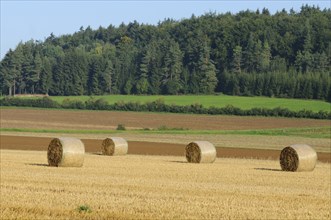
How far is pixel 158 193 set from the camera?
19.3m

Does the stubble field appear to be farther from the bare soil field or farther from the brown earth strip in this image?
the bare soil field

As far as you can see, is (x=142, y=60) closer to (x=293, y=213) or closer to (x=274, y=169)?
(x=274, y=169)

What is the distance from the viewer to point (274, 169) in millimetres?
31578

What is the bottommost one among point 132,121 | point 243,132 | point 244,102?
point 243,132

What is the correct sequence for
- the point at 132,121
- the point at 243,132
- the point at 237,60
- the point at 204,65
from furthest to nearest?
the point at 237,60 < the point at 204,65 < the point at 132,121 < the point at 243,132

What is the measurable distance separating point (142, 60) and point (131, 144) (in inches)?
3851

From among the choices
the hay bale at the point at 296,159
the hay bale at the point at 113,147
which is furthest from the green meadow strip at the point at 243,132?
the hay bale at the point at 296,159

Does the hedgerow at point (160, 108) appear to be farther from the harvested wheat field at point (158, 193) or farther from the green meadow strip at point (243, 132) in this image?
the harvested wheat field at point (158, 193)

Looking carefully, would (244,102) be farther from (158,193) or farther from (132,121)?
(158,193)

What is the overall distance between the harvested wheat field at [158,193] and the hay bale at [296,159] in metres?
0.77

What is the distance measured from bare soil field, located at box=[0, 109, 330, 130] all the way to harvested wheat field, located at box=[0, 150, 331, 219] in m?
46.8

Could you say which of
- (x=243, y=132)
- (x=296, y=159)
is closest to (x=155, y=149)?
(x=296, y=159)

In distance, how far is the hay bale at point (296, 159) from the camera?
3012 cm

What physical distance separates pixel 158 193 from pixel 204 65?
123 metres
